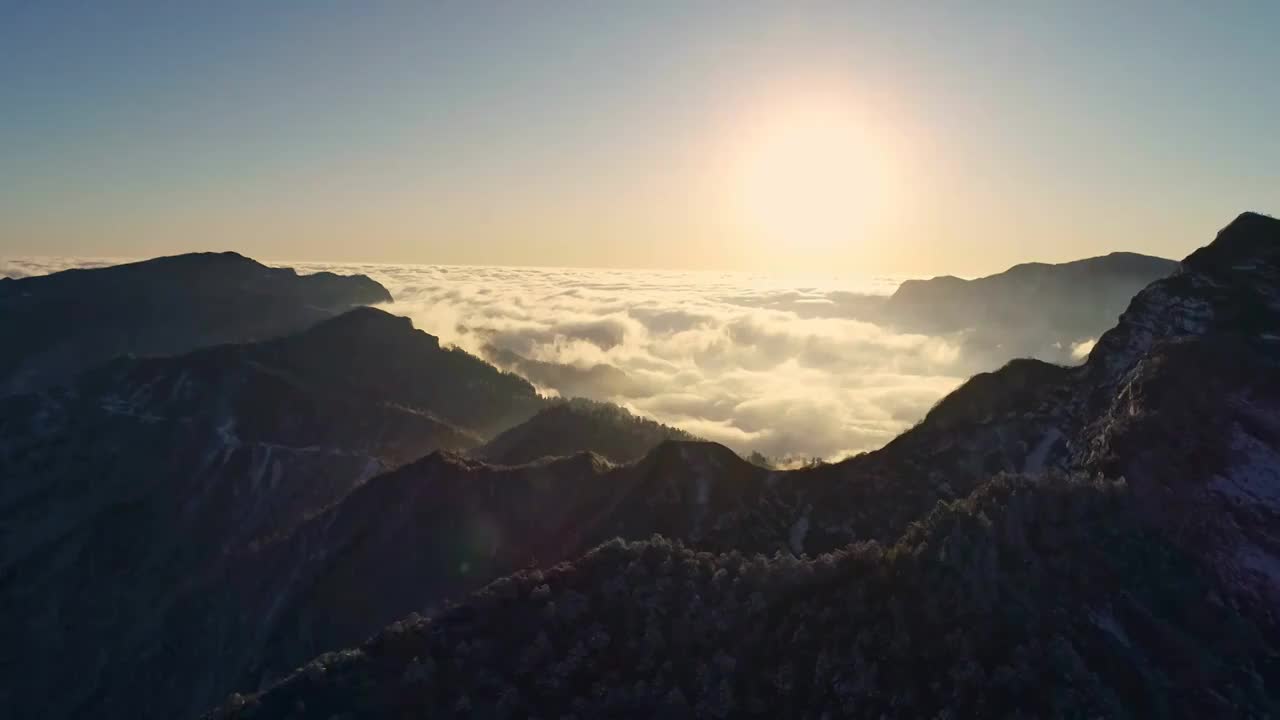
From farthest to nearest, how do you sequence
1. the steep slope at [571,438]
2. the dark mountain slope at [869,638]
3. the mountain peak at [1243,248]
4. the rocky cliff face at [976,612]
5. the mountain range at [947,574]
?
the steep slope at [571,438] < the mountain peak at [1243,248] < the mountain range at [947,574] < the rocky cliff face at [976,612] < the dark mountain slope at [869,638]

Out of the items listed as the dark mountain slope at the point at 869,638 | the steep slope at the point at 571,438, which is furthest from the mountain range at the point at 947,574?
the steep slope at the point at 571,438

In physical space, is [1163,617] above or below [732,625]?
above

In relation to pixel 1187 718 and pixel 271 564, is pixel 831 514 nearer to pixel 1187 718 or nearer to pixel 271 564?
pixel 1187 718

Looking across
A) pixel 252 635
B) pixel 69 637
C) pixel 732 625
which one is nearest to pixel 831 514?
pixel 732 625

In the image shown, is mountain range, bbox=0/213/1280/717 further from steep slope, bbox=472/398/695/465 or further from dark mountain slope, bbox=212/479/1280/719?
steep slope, bbox=472/398/695/465

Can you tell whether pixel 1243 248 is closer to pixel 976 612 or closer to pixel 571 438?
pixel 976 612

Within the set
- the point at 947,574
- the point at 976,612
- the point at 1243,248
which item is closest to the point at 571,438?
the point at 1243,248

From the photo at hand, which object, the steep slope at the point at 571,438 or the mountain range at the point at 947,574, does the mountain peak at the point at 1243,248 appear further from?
the steep slope at the point at 571,438
